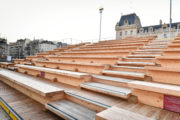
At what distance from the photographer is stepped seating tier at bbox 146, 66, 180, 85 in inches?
54.6

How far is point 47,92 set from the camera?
1.33 metres

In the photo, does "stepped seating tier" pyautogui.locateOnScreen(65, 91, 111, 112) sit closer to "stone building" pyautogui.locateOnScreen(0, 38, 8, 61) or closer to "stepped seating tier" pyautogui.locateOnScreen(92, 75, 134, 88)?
"stepped seating tier" pyautogui.locateOnScreen(92, 75, 134, 88)

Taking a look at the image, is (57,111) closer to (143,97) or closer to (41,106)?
(41,106)

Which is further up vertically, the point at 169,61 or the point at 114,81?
the point at 169,61

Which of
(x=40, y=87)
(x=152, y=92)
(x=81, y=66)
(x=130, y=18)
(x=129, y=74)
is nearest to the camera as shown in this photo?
(x=152, y=92)

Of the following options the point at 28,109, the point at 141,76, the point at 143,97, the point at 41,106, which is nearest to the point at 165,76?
the point at 141,76

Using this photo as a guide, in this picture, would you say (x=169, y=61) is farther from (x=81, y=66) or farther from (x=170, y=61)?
(x=81, y=66)

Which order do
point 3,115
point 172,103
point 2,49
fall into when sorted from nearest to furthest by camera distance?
point 172,103 → point 3,115 → point 2,49

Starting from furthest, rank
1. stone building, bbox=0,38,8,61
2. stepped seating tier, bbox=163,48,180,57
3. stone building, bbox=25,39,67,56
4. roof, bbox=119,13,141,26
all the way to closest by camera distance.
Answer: roof, bbox=119,13,141,26 → stone building, bbox=25,39,67,56 → stone building, bbox=0,38,8,61 → stepped seating tier, bbox=163,48,180,57

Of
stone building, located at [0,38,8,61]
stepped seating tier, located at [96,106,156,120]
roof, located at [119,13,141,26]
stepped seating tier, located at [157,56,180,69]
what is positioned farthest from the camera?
roof, located at [119,13,141,26]

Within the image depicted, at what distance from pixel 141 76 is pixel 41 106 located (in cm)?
168

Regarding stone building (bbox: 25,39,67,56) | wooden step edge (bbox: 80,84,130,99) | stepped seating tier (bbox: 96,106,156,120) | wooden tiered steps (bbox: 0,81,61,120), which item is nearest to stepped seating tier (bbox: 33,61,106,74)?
wooden step edge (bbox: 80,84,130,99)

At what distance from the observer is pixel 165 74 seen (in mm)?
1496

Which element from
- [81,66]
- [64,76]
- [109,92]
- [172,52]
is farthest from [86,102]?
[172,52]
